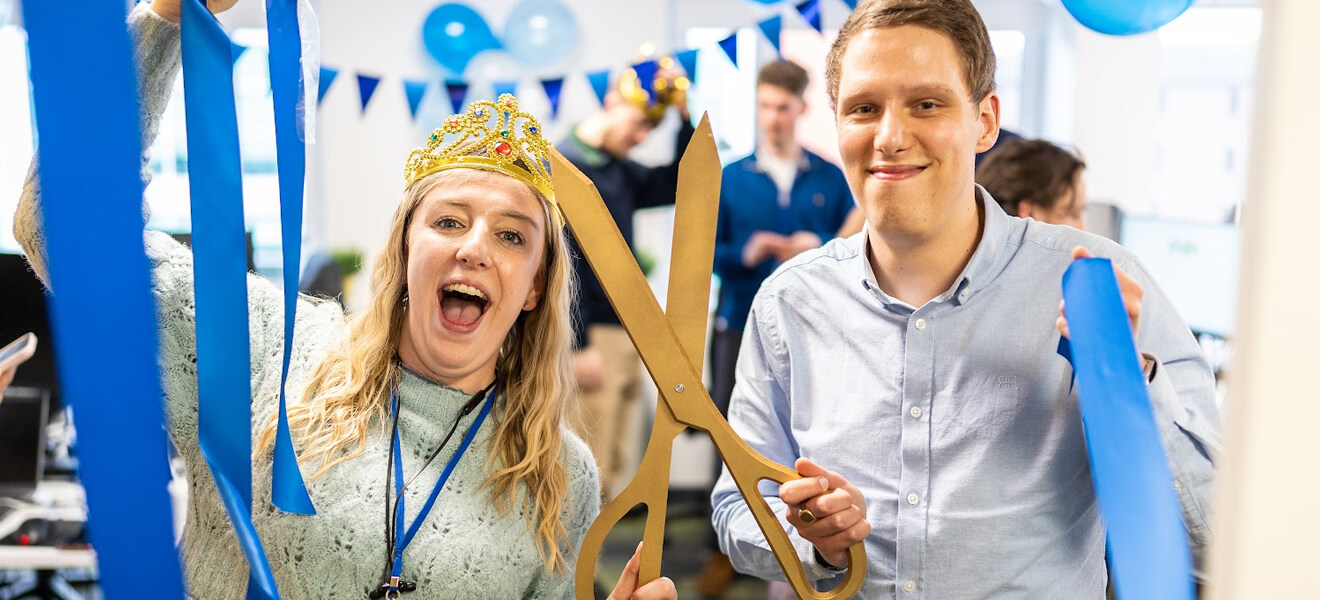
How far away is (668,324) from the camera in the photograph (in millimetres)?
979

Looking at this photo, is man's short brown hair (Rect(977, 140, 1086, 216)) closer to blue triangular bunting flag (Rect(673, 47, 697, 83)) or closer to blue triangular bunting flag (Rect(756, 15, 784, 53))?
blue triangular bunting flag (Rect(756, 15, 784, 53))

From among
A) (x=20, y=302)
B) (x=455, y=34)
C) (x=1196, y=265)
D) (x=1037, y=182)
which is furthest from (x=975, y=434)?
(x=455, y=34)

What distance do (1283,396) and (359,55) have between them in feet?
19.8

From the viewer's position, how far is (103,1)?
0.62m

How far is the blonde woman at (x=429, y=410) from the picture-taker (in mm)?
1191

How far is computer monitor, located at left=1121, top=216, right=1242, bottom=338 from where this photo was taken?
2.83 metres

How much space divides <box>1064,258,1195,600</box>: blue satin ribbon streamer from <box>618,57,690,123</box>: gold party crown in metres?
2.62

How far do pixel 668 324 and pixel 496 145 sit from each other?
0.42 m

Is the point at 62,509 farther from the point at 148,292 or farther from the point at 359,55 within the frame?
the point at 359,55

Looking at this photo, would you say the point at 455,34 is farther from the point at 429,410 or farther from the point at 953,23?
the point at 953,23

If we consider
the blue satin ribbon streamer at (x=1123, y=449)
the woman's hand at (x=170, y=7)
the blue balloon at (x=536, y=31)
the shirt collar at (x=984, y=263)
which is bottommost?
the blue satin ribbon streamer at (x=1123, y=449)

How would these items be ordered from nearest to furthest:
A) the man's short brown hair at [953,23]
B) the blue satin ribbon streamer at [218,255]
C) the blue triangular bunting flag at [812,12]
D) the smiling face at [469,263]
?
the blue satin ribbon streamer at [218,255] < the man's short brown hair at [953,23] < the smiling face at [469,263] < the blue triangular bunting flag at [812,12]

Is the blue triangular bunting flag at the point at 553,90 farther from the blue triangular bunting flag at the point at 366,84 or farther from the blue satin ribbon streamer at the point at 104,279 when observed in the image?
the blue satin ribbon streamer at the point at 104,279

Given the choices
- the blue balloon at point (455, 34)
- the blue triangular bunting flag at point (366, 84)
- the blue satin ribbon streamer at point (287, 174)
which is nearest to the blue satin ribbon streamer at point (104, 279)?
the blue satin ribbon streamer at point (287, 174)
